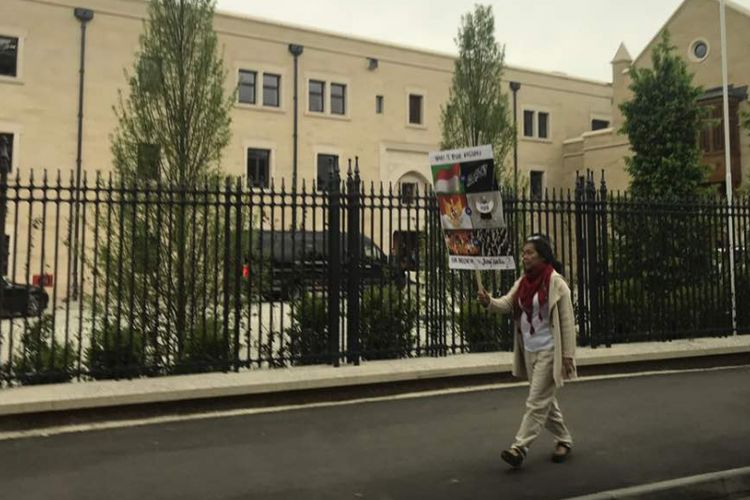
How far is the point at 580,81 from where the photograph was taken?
37281mm

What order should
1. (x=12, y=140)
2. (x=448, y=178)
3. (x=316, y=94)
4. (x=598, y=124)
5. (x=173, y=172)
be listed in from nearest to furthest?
(x=448, y=178)
(x=173, y=172)
(x=12, y=140)
(x=316, y=94)
(x=598, y=124)

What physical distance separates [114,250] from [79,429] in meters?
3.06

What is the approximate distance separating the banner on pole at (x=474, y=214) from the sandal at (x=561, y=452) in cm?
153

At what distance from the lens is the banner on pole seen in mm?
5738

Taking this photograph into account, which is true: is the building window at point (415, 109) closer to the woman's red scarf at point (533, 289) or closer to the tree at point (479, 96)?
the tree at point (479, 96)

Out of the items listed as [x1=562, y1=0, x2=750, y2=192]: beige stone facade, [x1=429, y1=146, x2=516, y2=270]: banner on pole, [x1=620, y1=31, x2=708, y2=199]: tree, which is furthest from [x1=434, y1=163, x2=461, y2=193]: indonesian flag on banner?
[x1=562, y1=0, x2=750, y2=192]: beige stone facade

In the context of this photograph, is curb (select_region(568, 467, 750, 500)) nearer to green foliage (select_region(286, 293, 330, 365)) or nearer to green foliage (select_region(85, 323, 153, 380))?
green foliage (select_region(286, 293, 330, 365))

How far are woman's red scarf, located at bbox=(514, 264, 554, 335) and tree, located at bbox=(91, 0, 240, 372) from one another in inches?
153

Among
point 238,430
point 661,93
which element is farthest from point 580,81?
point 238,430

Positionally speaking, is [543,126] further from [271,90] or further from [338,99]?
[271,90]

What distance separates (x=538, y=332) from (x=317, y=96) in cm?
2561

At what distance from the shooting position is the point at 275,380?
287 inches

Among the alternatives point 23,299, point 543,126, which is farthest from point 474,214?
point 543,126

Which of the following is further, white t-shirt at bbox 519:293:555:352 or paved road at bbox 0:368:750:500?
white t-shirt at bbox 519:293:555:352
